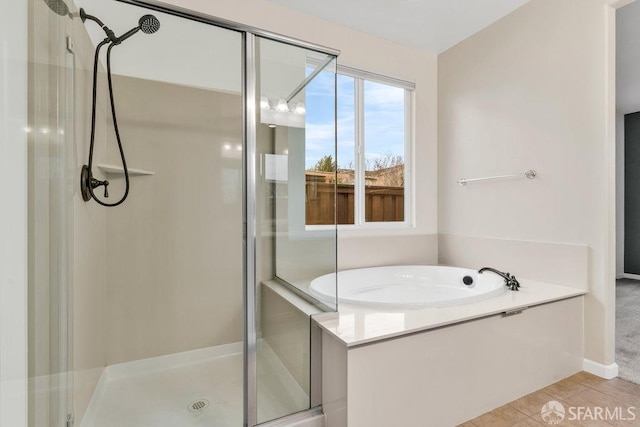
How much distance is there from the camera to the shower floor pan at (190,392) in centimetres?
157

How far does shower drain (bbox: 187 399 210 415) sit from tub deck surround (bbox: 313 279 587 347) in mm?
811

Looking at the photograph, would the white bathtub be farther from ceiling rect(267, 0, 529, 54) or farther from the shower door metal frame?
ceiling rect(267, 0, 529, 54)

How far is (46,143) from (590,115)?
285cm

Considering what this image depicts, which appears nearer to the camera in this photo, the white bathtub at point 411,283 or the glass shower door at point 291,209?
the glass shower door at point 291,209

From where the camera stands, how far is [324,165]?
2.00 metres

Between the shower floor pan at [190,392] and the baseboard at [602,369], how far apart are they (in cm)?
181

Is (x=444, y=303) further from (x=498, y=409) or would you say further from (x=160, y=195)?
(x=160, y=195)

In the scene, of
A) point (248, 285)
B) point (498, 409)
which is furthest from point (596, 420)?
point (248, 285)

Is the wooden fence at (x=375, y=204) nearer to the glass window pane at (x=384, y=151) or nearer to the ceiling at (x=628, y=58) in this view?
the glass window pane at (x=384, y=151)

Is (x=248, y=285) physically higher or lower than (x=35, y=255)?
lower

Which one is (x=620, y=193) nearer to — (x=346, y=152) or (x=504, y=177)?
(x=504, y=177)

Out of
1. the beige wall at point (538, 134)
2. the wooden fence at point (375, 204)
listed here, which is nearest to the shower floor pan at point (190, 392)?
the wooden fence at point (375, 204)

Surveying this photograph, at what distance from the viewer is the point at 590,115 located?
2076 mm

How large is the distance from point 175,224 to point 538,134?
2689mm
